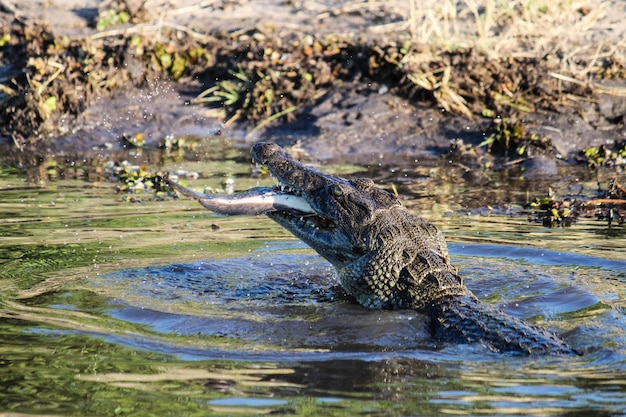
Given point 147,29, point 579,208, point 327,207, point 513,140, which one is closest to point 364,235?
point 327,207

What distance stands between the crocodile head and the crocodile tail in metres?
0.60

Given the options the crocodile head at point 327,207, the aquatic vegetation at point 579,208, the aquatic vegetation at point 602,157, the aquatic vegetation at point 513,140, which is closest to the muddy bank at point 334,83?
the aquatic vegetation at point 513,140

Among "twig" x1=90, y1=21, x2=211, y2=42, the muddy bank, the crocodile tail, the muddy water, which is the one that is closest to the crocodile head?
the muddy water

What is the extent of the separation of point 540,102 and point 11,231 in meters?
5.90

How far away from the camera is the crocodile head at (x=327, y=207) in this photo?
556 cm

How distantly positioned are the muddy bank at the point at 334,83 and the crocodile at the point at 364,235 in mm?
4378

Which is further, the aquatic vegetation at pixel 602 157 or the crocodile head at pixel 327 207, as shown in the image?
the aquatic vegetation at pixel 602 157

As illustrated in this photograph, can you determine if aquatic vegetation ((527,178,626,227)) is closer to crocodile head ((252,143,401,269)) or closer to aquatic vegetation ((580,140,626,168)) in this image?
aquatic vegetation ((580,140,626,168))

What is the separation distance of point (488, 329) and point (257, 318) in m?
1.25

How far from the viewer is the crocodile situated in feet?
17.7

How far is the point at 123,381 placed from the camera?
424cm

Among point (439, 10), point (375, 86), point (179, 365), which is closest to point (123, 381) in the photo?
point (179, 365)

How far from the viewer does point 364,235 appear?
217 inches

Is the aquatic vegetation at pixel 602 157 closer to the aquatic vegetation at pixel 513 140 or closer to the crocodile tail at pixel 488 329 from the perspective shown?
the aquatic vegetation at pixel 513 140
